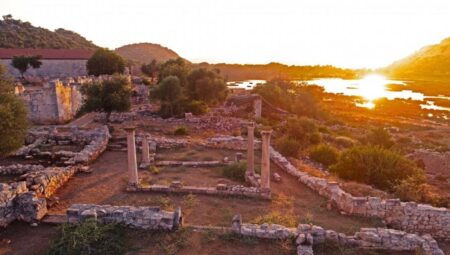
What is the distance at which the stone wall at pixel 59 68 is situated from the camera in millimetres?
53287

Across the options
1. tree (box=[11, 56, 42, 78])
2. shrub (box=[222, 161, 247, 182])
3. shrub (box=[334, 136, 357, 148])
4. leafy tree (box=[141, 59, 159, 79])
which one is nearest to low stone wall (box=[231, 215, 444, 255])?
shrub (box=[222, 161, 247, 182])

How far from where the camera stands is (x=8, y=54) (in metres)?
53.9

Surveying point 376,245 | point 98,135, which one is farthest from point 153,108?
point 376,245

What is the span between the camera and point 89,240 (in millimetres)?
10594

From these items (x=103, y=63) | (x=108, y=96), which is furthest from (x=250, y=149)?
(x=103, y=63)

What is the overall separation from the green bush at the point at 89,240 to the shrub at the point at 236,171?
7352mm

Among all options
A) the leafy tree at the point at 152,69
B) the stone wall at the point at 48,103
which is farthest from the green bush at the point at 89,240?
the leafy tree at the point at 152,69

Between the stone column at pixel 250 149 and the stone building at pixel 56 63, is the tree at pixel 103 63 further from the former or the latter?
the stone column at pixel 250 149

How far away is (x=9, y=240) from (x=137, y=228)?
12.7 feet

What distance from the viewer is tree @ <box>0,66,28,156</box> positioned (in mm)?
15953

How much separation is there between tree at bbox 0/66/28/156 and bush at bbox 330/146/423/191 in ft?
50.8

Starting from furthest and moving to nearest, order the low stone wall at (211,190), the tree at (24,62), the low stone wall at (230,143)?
the tree at (24,62) < the low stone wall at (230,143) < the low stone wall at (211,190)

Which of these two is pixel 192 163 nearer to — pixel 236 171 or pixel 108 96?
pixel 236 171

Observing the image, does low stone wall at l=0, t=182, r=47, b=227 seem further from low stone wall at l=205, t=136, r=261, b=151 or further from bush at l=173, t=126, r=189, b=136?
bush at l=173, t=126, r=189, b=136
